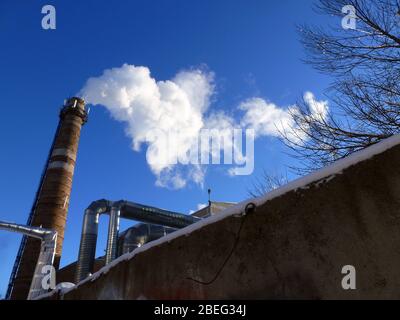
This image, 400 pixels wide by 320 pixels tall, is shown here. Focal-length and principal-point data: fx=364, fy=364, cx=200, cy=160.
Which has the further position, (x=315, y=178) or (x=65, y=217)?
(x=65, y=217)

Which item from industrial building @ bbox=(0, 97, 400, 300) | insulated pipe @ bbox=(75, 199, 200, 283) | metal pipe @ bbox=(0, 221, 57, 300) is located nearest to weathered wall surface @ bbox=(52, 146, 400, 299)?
industrial building @ bbox=(0, 97, 400, 300)

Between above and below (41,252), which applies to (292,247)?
below

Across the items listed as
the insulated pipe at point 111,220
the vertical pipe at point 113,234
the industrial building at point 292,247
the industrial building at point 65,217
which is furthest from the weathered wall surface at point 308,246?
the industrial building at point 65,217

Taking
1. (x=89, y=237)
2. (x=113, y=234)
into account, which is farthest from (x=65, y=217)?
(x=113, y=234)

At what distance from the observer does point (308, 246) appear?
105 inches

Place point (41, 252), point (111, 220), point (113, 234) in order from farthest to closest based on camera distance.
A: point (41, 252) → point (111, 220) → point (113, 234)

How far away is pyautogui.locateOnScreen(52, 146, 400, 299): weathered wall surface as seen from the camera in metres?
Answer: 2.31

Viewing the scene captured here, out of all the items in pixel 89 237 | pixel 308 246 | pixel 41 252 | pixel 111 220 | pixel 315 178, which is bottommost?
pixel 308 246

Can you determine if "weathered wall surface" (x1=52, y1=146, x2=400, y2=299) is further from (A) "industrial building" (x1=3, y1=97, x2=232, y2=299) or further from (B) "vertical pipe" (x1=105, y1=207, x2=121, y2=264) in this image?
(A) "industrial building" (x1=3, y1=97, x2=232, y2=299)

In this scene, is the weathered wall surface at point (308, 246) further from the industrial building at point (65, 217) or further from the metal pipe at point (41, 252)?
the metal pipe at point (41, 252)

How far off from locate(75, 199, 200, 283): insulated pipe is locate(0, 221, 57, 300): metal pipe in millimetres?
1125

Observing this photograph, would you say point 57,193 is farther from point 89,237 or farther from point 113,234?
point 113,234

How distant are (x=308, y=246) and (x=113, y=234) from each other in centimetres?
1072

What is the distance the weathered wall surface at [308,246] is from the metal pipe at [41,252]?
10012mm
